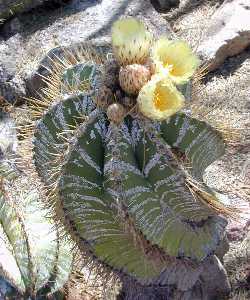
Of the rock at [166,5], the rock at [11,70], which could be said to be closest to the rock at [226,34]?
the rock at [166,5]

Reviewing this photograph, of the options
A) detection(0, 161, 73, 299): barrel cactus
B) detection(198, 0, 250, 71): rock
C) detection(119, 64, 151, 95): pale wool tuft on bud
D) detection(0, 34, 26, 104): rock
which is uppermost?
detection(119, 64, 151, 95): pale wool tuft on bud

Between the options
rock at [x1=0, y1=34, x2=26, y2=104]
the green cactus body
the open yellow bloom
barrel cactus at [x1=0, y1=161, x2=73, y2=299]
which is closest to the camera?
the open yellow bloom

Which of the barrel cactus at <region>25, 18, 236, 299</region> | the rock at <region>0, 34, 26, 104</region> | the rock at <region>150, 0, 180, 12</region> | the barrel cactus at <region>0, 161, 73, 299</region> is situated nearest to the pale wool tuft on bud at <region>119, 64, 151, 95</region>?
the barrel cactus at <region>25, 18, 236, 299</region>

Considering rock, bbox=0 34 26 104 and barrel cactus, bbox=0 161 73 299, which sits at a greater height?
barrel cactus, bbox=0 161 73 299

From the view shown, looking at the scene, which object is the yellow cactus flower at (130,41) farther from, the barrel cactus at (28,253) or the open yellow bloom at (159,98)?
the barrel cactus at (28,253)

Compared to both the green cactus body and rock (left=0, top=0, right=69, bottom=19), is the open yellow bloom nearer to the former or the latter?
the green cactus body

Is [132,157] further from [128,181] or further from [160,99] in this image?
[160,99]

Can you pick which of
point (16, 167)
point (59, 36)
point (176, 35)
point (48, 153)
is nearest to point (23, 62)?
point (59, 36)
